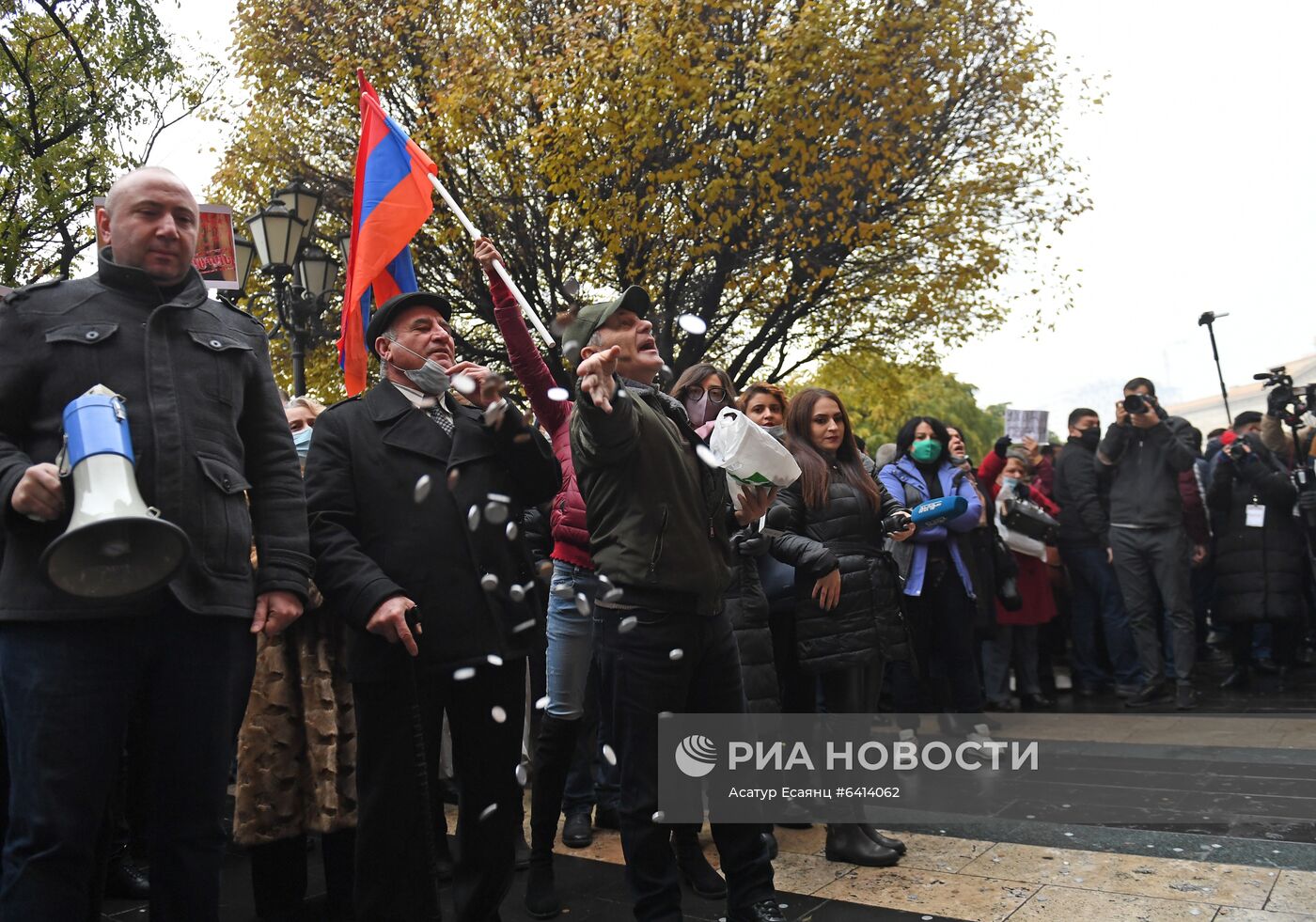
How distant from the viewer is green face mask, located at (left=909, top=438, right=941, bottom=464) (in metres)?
7.15

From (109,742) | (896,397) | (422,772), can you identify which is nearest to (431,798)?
(422,772)

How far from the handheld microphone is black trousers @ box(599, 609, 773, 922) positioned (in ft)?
11.2

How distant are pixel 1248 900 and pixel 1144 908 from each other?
355mm

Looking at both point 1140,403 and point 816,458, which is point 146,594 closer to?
point 816,458

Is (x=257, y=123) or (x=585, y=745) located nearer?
(x=585, y=745)

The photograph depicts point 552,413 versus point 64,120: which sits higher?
point 64,120

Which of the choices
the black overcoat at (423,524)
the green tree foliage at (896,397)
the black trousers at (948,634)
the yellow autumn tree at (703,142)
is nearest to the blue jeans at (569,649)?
the black overcoat at (423,524)

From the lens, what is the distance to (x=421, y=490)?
3.26m

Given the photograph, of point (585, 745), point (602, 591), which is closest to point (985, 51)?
point (585, 745)

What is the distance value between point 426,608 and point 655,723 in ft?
2.57

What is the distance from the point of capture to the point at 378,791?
3.25 meters

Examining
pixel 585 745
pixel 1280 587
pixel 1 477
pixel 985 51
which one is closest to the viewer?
pixel 1 477

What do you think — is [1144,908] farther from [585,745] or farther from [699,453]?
[585,745]

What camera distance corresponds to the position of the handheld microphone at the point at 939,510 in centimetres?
670
